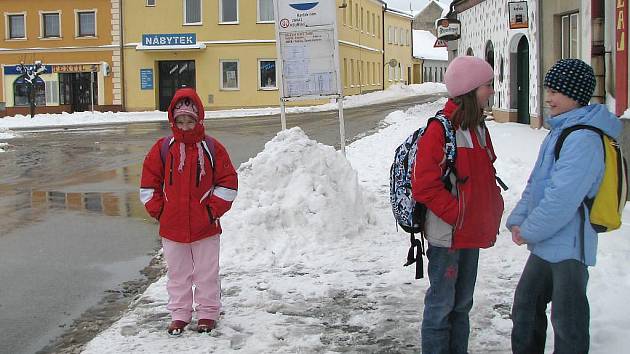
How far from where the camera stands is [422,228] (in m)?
4.05

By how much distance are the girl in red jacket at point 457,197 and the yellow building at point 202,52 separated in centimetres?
3628

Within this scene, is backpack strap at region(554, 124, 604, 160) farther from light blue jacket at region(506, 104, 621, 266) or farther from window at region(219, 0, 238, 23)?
window at region(219, 0, 238, 23)

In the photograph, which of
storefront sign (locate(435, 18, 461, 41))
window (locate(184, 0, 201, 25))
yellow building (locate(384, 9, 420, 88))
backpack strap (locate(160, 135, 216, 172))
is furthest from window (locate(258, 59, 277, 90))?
backpack strap (locate(160, 135, 216, 172))

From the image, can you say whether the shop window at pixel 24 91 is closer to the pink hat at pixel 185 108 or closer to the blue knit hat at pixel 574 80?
the pink hat at pixel 185 108

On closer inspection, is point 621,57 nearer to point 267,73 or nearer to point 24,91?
point 267,73

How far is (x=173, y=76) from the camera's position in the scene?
41.1m

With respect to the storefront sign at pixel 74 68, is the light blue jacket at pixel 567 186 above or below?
below

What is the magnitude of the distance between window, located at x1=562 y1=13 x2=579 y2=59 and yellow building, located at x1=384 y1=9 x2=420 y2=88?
43.3m

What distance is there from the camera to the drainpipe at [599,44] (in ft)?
32.0

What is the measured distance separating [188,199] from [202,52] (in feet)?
120

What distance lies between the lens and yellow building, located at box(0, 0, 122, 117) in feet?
134

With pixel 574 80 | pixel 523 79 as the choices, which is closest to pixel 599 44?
pixel 574 80

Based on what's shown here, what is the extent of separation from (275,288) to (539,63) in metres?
12.6

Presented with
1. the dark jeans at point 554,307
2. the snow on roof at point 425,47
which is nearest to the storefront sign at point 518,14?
the dark jeans at point 554,307
